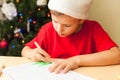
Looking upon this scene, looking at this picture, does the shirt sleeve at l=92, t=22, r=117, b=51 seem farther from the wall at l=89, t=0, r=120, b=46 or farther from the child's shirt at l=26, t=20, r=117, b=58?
the wall at l=89, t=0, r=120, b=46

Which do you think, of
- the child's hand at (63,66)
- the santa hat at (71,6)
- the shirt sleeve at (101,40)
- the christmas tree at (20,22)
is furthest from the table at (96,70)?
the christmas tree at (20,22)

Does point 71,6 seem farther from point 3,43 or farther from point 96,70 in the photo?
point 3,43

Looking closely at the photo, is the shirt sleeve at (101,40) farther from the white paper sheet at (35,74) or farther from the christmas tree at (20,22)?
the christmas tree at (20,22)

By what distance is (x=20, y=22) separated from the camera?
210cm

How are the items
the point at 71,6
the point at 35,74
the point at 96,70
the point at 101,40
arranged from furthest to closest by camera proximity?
the point at 101,40
the point at 71,6
the point at 96,70
the point at 35,74

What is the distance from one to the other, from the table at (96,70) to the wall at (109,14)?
83 centimetres

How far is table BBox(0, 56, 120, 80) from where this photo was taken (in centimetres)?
109

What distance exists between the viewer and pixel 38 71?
110 cm

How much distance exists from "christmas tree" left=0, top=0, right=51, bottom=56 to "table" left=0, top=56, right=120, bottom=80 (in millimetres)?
796

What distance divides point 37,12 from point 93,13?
17.8 inches

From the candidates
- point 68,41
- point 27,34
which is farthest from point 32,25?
point 68,41

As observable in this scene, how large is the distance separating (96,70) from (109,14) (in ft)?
3.09

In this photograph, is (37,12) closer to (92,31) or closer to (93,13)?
(93,13)

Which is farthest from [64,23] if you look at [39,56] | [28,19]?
[28,19]
